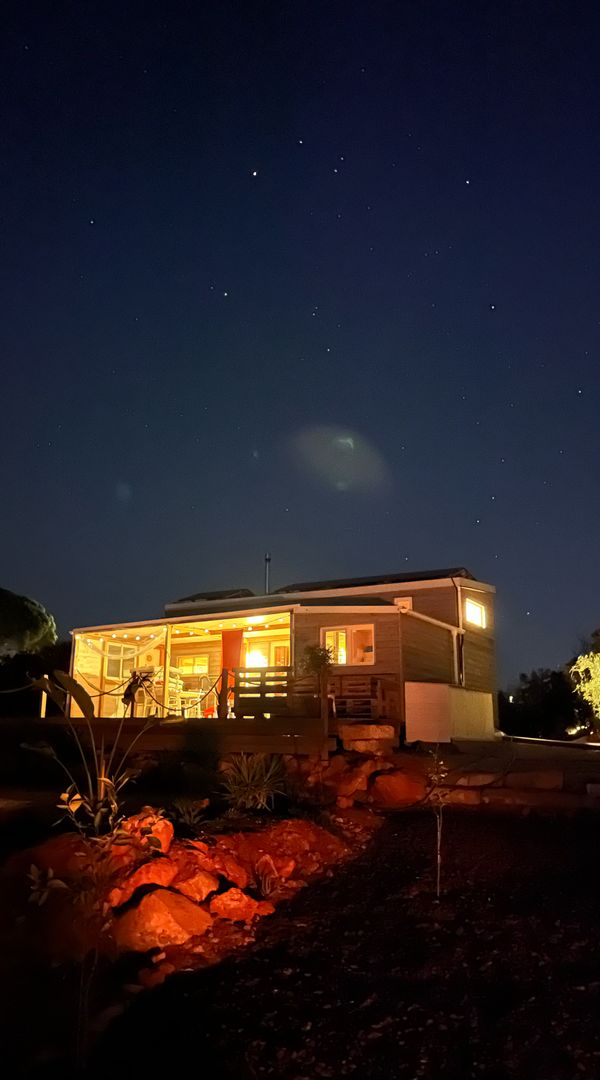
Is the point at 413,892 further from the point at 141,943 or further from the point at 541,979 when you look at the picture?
the point at 141,943

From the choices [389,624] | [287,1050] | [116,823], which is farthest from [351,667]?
[287,1050]

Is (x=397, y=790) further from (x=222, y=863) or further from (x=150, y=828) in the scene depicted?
(x=150, y=828)

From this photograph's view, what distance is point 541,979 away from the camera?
5242 mm

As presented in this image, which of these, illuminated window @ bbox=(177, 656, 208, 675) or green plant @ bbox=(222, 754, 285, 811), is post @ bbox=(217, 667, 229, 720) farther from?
illuminated window @ bbox=(177, 656, 208, 675)

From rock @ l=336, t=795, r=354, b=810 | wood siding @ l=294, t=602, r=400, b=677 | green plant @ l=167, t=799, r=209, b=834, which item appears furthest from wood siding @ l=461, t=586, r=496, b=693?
green plant @ l=167, t=799, r=209, b=834

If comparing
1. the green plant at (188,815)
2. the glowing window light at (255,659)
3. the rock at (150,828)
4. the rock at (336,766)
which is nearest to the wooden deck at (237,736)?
the rock at (336,766)

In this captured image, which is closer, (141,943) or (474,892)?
(141,943)

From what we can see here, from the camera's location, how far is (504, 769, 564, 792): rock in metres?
10.8

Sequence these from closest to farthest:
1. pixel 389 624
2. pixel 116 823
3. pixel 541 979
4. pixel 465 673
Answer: pixel 541 979 < pixel 116 823 < pixel 389 624 < pixel 465 673

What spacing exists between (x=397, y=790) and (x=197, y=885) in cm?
513

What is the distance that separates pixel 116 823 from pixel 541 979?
128 inches

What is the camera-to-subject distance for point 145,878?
6.54 metres

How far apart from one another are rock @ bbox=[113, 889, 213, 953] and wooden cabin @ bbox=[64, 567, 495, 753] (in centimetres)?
715

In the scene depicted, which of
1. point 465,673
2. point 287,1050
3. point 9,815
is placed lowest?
point 287,1050
